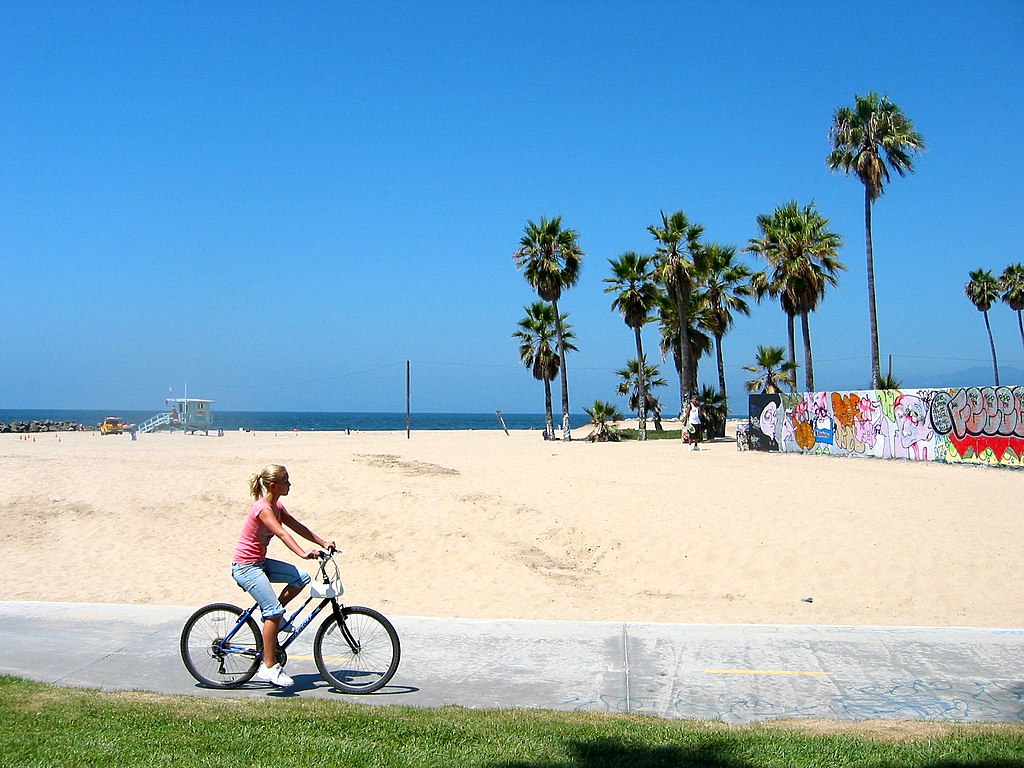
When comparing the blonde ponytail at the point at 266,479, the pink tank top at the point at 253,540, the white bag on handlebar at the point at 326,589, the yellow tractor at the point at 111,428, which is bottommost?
the white bag on handlebar at the point at 326,589

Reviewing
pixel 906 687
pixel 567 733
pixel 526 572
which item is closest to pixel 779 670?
pixel 906 687

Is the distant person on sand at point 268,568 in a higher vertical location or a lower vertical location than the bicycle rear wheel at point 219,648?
higher

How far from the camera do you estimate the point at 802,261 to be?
3816 cm

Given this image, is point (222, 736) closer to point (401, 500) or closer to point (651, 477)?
point (401, 500)

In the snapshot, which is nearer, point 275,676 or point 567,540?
point 275,676

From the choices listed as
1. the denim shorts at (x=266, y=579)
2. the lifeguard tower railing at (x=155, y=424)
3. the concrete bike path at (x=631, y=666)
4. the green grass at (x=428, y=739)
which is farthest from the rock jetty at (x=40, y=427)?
the green grass at (x=428, y=739)

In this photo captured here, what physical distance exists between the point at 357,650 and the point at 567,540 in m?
7.74

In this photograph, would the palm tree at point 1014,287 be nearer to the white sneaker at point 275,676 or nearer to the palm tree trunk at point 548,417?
the palm tree trunk at point 548,417

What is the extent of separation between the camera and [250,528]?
618cm

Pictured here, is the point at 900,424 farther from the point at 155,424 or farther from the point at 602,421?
the point at 155,424

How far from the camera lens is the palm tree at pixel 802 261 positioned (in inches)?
1507

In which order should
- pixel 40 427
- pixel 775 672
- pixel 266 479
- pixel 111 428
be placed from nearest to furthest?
pixel 266 479 < pixel 775 672 < pixel 111 428 < pixel 40 427

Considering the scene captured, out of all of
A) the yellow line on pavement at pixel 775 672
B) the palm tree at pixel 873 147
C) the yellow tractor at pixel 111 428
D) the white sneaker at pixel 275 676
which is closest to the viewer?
the white sneaker at pixel 275 676

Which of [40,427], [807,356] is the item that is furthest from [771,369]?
[40,427]
